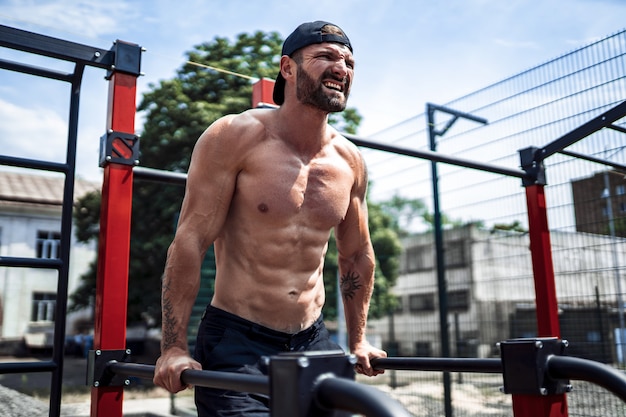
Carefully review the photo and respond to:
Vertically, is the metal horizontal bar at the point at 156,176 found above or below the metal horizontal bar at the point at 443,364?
above

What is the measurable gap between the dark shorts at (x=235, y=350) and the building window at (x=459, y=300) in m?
5.28

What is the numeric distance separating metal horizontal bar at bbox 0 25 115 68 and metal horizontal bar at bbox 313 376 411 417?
1.75 metres

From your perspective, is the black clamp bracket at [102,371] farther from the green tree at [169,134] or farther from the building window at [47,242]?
the green tree at [169,134]

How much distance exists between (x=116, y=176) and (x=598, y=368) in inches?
66.8

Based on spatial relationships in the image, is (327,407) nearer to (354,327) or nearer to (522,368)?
(522,368)

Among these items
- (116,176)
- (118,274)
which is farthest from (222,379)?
(116,176)

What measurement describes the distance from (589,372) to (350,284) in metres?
→ 1.00

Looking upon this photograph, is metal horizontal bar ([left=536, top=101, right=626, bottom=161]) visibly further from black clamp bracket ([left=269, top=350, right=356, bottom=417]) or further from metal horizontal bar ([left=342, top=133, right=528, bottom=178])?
black clamp bracket ([left=269, top=350, right=356, bottom=417])

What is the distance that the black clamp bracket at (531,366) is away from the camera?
1317 millimetres

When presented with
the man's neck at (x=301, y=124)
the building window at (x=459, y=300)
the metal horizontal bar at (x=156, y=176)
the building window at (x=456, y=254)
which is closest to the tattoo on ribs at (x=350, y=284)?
the man's neck at (x=301, y=124)

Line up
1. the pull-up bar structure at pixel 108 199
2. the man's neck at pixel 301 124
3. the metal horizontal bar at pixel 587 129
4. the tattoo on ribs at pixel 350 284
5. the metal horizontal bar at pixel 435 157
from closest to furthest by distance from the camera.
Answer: the man's neck at pixel 301 124
the pull-up bar structure at pixel 108 199
the tattoo on ribs at pixel 350 284
the metal horizontal bar at pixel 435 157
the metal horizontal bar at pixel 587 129

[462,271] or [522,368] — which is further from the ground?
[462,271]

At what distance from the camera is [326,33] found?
1.79 metres

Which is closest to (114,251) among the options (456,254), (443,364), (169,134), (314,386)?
(443,364)
